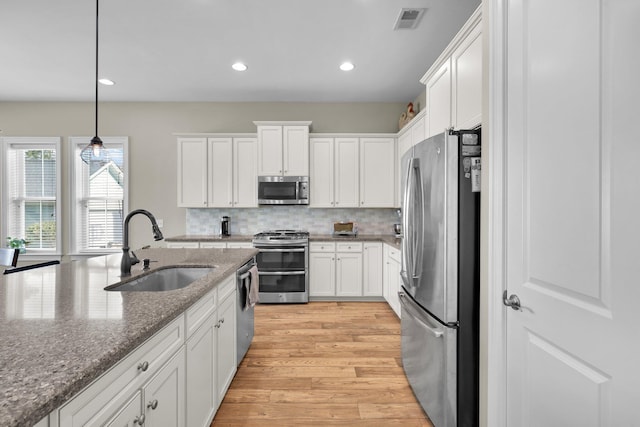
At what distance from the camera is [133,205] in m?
4.81

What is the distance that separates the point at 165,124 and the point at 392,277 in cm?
411

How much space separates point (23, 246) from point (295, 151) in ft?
14.5

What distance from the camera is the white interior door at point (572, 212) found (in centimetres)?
83

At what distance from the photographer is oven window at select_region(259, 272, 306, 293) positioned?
4.17 metres

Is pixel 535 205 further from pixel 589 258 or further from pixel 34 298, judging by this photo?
pixel 34 298

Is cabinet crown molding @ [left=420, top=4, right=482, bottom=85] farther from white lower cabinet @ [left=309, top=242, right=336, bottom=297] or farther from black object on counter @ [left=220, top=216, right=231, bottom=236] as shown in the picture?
black object on counter @ [left=220, top=216, right=231, bottom=236]

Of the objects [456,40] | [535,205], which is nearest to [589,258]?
[535,205]

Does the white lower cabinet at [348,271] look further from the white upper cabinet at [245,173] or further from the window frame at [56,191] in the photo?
the window frame at [56,191]

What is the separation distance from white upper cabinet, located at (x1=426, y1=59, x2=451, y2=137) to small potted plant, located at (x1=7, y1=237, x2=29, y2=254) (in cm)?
596

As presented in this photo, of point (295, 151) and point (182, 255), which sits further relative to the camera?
point (295, 151)

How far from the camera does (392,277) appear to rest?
3762 millimetres

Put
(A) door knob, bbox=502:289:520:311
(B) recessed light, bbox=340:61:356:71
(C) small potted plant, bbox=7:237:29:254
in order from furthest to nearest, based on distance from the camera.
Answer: (C) small potted plant, bbox=7:237:29:254 < (B) recessed light, bbox=340:61:356:71 < (A) door knob, bbox=502:289:520:311

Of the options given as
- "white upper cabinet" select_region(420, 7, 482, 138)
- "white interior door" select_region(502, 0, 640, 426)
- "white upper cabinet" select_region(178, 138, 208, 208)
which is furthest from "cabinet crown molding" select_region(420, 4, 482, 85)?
"white upper cabinet" select_region(178, 138, 208, 208)

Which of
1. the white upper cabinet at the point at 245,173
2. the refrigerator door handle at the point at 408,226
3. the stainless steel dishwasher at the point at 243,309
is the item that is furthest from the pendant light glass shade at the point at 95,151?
the refrigerator door handle at the point at 408,226
